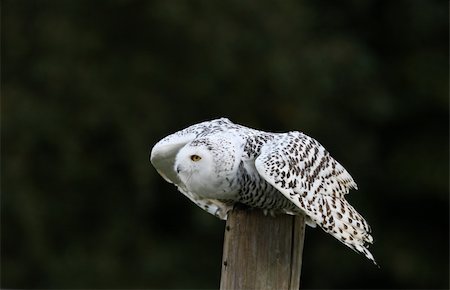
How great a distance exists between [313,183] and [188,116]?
17.8 ft

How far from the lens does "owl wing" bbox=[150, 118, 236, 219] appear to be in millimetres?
3961

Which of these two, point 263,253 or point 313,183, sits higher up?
point 313,183

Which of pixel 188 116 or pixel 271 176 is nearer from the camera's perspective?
pixel 271 176

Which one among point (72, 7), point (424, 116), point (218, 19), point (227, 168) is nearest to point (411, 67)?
point (424, 116)

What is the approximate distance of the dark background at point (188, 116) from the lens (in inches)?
357

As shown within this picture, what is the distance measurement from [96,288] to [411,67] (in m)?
3.98

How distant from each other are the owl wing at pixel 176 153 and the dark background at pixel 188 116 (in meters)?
4.72

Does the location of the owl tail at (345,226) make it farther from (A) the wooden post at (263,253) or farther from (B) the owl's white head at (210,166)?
(B) the owl's white head at (210,166)

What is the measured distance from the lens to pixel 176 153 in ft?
13.2

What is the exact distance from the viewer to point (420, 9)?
9.66 m

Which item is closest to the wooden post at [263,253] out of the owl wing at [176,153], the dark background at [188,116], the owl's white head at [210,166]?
the owl's white head at [210,166]

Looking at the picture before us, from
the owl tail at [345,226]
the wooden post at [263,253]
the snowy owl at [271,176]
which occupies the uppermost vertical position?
the snowy owl at [271,176]

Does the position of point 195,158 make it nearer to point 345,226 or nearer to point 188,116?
point 345,226

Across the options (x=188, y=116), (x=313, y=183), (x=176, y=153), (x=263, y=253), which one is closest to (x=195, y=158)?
(x=176, y=153)
